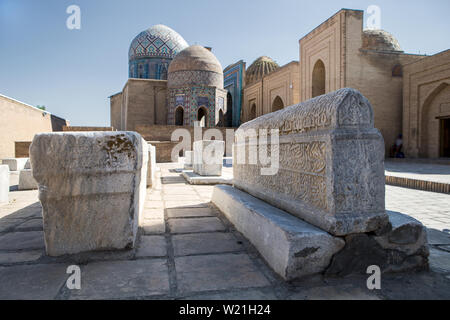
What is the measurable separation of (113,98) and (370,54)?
22.5 m

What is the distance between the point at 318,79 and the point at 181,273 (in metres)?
16.3

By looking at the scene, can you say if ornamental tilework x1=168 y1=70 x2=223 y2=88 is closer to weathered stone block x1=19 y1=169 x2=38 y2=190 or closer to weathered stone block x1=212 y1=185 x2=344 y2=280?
weathered stone block x1=19 y1=169 x2=38 y2=190

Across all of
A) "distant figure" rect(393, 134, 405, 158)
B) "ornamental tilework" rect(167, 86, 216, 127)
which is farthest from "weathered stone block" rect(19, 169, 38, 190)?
"ornamental tilework" rect(167, 86, 216, 127)

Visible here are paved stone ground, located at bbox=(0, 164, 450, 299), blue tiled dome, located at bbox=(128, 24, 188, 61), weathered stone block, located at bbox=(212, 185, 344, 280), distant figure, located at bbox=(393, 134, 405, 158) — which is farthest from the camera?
blue tiled dome, located at bbox=(128, 24, 188, 61)

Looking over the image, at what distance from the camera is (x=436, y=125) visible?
13602 mm

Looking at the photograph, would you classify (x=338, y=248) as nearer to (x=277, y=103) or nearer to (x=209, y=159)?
(x=209, y=159)

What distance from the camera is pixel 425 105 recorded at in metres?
13.9

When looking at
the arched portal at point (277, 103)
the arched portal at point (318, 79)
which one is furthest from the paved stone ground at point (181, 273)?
the arched portal at point (277, 103)

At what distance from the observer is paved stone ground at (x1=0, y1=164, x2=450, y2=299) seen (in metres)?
1.50

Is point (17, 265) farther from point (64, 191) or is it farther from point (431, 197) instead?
point (431, 197)

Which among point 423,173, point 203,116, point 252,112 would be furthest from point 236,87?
point 423,173

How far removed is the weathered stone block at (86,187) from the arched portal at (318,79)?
15.7 metres

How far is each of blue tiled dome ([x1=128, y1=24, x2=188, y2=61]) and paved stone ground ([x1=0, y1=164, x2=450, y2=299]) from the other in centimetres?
2476
